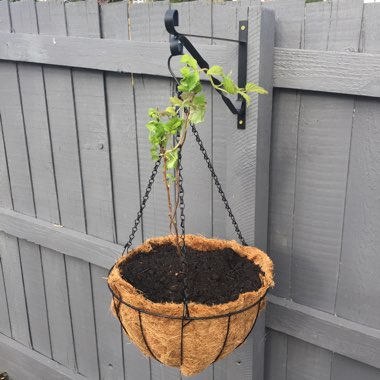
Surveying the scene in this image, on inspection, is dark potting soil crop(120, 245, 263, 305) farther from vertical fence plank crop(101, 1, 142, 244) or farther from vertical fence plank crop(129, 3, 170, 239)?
vertical fence plank crop(101, 1, 142, 244)

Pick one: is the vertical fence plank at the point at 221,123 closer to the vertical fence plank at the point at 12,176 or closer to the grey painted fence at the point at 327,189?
the grey painted fence at the point at 327,189

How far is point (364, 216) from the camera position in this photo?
1396 mm

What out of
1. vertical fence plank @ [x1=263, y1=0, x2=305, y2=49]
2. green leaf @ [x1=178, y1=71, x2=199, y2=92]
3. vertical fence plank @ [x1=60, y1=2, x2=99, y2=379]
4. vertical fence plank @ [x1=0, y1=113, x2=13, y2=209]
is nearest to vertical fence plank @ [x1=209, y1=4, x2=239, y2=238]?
vertical fence plank @ [x1=263, y1=0, x2=305, y2=49]

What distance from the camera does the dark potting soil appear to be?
1262mm

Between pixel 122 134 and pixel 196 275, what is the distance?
77 cm

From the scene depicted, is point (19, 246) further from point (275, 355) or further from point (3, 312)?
point (275, 355)

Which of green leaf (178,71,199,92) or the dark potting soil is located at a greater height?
green leaf (178,71,199,92)

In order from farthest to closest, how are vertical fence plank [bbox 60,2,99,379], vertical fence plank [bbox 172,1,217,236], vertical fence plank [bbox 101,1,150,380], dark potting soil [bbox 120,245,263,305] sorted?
1. vertical fence plank [bbox 60,2,99,379]
2. vertical fence plank [bbox 101,1,150,380]
3. vertical fence plank [bbox 172,1,217,236]
4. dark potting soil [bbox 120,245,263,305]

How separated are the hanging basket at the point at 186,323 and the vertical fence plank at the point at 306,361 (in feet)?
1.47

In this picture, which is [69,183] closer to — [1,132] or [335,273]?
[1,132]

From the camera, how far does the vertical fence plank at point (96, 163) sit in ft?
6.04

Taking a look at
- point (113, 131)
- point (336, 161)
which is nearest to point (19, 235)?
point (113, 131)

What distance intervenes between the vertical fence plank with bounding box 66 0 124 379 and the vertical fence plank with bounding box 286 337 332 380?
0.85m

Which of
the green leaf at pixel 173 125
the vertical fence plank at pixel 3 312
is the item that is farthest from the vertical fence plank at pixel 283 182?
the vertical fence plank at pixel 3 312
